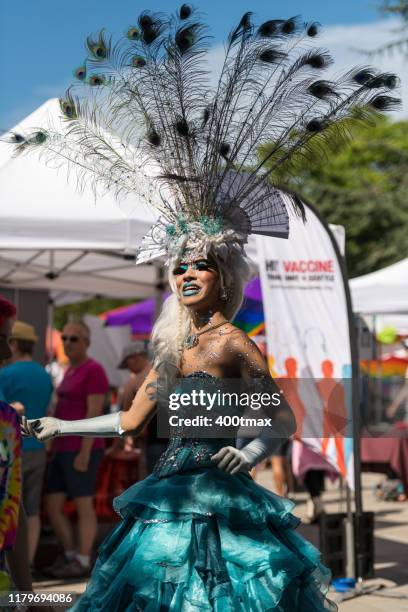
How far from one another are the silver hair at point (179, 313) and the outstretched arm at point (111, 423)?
107 millimetres

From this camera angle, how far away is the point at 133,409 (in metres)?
3.60

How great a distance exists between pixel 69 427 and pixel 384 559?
477cm

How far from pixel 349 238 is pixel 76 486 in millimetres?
21496

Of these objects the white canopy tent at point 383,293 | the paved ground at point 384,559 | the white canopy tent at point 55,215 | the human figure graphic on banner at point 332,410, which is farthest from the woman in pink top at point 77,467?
the white canopy tent at point 383,293

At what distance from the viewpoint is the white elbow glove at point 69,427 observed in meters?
3.50

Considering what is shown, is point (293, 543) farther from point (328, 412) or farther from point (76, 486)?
point (76, 486)

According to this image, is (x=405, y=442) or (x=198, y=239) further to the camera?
(x=405, y=442)

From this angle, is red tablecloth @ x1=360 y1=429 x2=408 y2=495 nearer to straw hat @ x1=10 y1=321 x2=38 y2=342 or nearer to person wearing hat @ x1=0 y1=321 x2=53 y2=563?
person wearing hat @ x1=0 y1=321 x2=53 y2=563

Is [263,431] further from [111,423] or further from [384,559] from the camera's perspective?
[384,559]

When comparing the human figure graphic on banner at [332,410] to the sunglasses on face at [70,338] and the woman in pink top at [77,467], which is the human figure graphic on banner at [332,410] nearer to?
the woman in pink top at [77,467]

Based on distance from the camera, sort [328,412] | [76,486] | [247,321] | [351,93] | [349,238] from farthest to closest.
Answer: [349,238]
[247,321]
[76,486]
[328,412]
[351,93]

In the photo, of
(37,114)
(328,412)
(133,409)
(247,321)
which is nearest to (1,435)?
(133,409)

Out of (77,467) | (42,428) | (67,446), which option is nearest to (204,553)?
(42,428)

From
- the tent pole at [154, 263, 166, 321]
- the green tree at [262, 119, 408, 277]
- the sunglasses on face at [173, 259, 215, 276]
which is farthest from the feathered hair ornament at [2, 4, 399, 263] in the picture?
the green tree at [262, 119, 408, 277]
